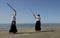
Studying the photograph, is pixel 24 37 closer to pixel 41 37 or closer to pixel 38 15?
pixel 41 37

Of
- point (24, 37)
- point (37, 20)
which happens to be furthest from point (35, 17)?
point (24, 37)

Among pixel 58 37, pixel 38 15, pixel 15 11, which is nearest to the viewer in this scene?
pixel 58 37

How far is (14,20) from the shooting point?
21.8m

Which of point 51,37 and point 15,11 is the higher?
point 15,11

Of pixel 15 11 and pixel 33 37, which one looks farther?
pixel 15 11

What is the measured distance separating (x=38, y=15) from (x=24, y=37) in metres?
6.25

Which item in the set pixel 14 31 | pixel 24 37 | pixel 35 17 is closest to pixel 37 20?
pixel 35 17

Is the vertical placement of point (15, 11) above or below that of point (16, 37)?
above

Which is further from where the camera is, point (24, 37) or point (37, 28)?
point (37, 28)

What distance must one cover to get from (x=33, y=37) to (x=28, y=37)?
43cm

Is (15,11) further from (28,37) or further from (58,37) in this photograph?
(58,37)

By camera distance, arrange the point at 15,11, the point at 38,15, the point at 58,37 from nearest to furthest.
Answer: the point at 58,37 < the point at 15,11 < the point at 38,15

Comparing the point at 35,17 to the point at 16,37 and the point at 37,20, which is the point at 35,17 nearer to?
the point at 37,20

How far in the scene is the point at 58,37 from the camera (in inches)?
717
